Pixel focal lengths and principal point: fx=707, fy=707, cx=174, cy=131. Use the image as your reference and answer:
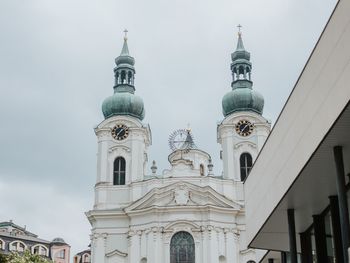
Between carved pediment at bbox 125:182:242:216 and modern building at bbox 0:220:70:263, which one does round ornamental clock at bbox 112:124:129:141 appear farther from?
modern building at bbox 0:220:70:263

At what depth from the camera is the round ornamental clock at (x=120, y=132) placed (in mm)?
57219

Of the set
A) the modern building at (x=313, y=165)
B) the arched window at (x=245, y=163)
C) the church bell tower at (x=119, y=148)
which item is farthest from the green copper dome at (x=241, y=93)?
the modern building at (x=313, y=165)

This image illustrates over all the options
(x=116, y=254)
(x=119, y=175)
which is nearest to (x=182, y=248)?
(x=116, y=254)

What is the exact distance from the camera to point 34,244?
7750 centimetres

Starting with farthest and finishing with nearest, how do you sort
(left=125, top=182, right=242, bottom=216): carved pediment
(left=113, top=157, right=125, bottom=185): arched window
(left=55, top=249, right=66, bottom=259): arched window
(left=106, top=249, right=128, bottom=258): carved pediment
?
(left=55, top=249, right=66, bottom=259): arched window < (left=113, top=157, right=125, bottom=185): arched window < (left=106, top=249, right=128, bottom=258): carved pediment < (left=125, top=182, right=242, bottom=216): carved pediment

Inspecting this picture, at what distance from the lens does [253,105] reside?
5772 cm

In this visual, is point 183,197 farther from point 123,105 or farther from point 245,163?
point 123,105

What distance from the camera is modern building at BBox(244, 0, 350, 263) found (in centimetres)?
1553

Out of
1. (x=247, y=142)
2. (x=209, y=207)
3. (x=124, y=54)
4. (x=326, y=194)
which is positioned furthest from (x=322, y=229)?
(x=124, y=54)

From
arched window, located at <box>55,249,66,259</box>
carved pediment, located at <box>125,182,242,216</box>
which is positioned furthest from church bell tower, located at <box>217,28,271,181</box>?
arched window, located at <box>55,249,66,259</box>

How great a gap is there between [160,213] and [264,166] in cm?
3018

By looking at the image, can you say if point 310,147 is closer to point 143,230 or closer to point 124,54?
point 143,230

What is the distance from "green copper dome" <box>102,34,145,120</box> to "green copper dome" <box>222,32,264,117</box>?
732cm

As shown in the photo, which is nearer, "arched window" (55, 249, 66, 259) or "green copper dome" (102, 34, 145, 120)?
"green copper dome" (102, 34, 145, 120)
